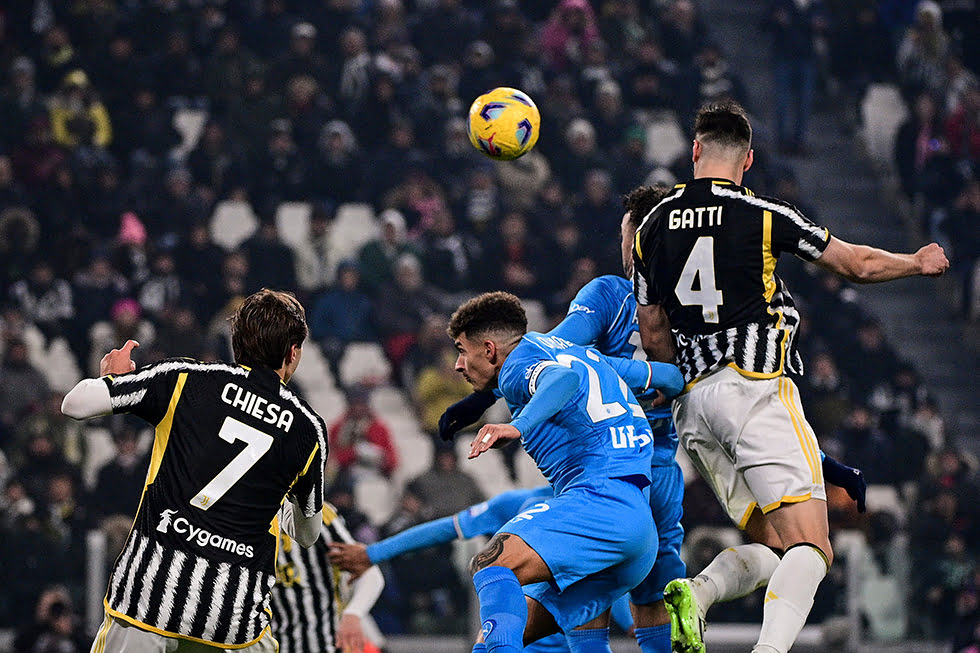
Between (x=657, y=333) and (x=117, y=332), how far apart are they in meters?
7.87

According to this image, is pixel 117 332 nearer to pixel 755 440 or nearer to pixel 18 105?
pixel 18 105

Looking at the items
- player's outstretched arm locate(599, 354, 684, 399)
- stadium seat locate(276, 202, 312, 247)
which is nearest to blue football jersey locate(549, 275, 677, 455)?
player's outstretched arm locate(599, 354, 684, 399)

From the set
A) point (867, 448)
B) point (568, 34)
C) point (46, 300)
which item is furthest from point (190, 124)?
point (867, 448)

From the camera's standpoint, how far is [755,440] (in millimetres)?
5152

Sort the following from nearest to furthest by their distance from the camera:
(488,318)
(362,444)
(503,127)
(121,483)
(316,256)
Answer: (488,318), (503,127), (121,483), (362,444), (316,256)

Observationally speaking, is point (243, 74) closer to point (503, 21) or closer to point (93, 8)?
point (93, 8)

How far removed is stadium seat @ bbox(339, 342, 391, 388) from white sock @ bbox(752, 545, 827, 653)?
25.2ft

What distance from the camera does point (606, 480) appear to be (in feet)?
16.8

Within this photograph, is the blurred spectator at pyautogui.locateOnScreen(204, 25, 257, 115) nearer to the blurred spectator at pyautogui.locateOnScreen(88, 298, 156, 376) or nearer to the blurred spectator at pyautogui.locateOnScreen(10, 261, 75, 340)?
the blurred spectator at pyautogui.locateOnScreen(10, 261, 75, 340)

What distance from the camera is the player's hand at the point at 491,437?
4.44 meters

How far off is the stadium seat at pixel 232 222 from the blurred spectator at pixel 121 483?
3029mm

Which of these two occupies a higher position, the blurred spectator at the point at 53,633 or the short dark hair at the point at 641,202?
the short dark hair at the point at 641,202

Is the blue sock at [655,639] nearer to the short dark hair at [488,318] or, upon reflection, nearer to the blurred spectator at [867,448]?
the short dark hair at [488,318]

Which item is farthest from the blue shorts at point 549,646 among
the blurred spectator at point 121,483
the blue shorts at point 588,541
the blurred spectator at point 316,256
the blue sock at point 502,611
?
the blurred spectator at point 316,256
